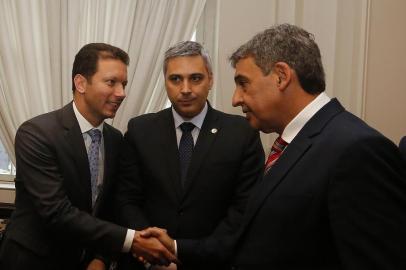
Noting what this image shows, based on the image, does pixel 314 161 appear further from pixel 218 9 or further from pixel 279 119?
pixel 218 9

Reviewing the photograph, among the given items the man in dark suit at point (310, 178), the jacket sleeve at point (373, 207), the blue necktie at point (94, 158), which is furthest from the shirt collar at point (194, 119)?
the jacket sleeve at point (373, 207)

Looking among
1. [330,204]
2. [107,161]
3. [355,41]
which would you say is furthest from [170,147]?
[355,41]

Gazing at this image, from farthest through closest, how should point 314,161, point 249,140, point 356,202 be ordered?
point 249,140, point 314,161, point 356,202

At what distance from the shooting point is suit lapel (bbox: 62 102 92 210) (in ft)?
6.78

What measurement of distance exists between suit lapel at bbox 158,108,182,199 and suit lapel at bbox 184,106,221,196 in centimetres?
5

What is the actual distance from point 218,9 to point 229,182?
1.31m

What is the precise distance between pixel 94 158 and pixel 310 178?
1216 millimetres

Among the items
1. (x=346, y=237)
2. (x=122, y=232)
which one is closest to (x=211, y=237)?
(x=122, y=232)

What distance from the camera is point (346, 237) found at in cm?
113

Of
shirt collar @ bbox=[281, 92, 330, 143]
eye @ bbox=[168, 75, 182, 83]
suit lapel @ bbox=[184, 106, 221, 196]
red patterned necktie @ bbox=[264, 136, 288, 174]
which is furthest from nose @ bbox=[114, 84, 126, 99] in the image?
shirt collar @ bbox=[281, 92, 330, 143]

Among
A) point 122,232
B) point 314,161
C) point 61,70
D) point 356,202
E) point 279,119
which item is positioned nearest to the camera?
point 356,202

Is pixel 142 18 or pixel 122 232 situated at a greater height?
pixel 142 18

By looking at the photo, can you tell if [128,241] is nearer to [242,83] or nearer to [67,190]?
[67,190]

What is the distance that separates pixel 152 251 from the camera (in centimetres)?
203
